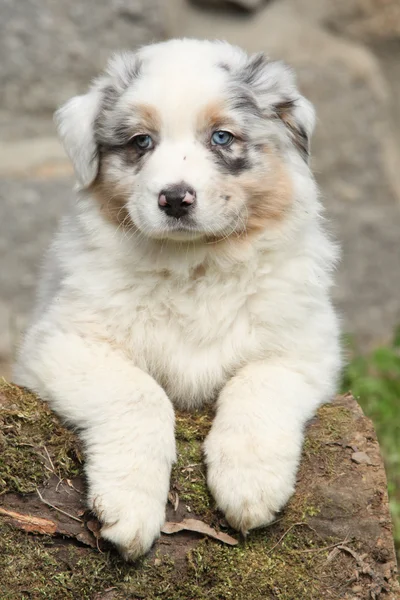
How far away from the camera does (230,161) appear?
3.49 m

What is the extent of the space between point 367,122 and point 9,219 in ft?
9.12

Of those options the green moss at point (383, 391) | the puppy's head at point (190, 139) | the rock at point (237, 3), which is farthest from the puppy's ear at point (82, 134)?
the rock at point (237, 3)

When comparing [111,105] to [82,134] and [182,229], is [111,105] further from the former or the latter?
[182,229]

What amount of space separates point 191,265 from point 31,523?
1306 millimetres

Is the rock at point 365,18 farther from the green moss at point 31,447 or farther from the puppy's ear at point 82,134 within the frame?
the green moss at point 31,447

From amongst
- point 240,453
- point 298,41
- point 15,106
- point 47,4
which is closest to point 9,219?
point 15,106

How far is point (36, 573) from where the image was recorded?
2.95m

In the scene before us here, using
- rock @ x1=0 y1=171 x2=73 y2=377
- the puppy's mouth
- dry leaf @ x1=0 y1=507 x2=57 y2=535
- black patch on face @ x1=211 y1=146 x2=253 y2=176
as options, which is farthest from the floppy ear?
rock @ x1=0 y1=171 x2=73 y2=377

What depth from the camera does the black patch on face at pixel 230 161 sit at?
11.3 ft

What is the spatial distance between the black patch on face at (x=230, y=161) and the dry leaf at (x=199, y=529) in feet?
4.65

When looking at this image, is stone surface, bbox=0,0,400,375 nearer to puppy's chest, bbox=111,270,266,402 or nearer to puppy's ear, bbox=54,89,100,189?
puppy's ear, bbox=54,89,100,189

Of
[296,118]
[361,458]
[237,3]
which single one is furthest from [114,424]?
[237,3]

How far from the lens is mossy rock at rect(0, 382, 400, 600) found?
9.75 ft

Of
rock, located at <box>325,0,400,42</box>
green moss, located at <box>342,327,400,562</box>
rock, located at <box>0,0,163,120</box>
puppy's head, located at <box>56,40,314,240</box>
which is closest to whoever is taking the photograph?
puppy's head, located at <box>56,40,314,240</box>
